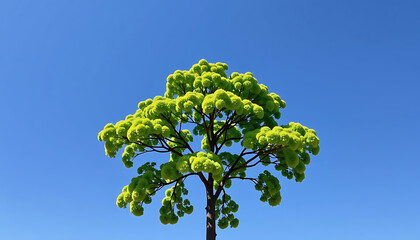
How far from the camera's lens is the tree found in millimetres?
9062

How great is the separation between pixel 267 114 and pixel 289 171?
7.29 ft

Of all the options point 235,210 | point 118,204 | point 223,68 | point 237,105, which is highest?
point 223,68

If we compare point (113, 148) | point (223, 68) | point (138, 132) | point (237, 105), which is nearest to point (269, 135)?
point (237, 105)

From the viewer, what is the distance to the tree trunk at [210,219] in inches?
390

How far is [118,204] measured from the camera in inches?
407

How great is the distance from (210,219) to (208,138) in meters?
2.80

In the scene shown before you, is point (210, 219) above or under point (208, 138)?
under

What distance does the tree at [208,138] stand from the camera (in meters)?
9.06

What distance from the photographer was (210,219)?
1010 cm

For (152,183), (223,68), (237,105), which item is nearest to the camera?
(237,105)

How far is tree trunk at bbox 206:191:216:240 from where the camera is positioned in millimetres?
9906

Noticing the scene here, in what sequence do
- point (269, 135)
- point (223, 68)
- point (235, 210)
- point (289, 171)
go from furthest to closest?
point (235, 210) → point (223, 68) → point (289, 171) → point (269, 135)

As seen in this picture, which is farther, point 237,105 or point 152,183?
point 152,183

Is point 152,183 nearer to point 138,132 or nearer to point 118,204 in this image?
point 118,204
